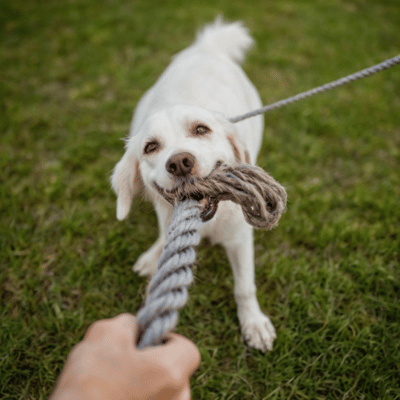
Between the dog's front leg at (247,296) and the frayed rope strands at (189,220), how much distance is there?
0.57 m

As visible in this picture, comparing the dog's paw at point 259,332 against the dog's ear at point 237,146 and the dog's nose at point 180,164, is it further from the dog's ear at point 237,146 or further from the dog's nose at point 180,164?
the dog's nose at point 180,164

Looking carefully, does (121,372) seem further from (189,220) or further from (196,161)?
(196,161)

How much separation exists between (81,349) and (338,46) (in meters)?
6.42

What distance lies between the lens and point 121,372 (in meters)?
0.69

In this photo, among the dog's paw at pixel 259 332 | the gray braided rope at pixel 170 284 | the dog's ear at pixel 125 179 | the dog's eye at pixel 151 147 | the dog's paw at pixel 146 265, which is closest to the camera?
the gray braided rope at pixel 170 284

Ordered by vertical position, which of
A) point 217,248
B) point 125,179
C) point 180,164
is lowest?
point 217,248

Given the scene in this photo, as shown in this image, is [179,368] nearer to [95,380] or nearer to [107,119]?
[95,380]

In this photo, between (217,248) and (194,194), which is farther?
(217,248)

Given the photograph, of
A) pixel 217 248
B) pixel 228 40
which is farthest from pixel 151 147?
pixel 228 40

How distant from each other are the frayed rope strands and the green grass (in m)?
1.10

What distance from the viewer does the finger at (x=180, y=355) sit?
0.73 metres

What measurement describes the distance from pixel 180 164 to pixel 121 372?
0.95 meters

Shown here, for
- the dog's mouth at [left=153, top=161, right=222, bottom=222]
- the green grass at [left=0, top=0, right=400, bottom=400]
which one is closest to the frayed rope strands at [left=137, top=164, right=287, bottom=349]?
the dog's mouth at [left=153, top=161, right=222, bottom=222]

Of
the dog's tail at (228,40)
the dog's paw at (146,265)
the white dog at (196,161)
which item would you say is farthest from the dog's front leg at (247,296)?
the dog's tail at (228,40)
